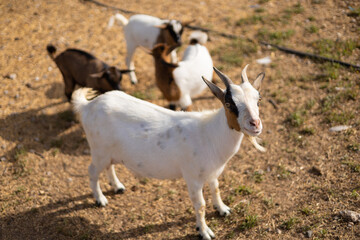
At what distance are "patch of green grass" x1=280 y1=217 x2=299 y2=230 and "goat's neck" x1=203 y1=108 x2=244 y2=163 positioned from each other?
4.64 feet

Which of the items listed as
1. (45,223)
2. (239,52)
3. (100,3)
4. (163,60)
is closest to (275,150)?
(163,60)

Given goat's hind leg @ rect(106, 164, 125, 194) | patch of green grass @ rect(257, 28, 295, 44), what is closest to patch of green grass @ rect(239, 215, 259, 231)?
goat's hind leg @ rect(106, 164, 125, 194)

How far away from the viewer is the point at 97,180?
527cm

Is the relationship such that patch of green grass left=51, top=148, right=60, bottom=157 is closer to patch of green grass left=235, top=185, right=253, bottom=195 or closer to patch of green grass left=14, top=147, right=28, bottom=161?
patch of green grass left=14, top=147, right=28, bottom=161

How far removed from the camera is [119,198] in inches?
223

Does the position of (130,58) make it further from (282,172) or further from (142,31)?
(282,172)

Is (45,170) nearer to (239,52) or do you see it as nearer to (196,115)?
(196,115)

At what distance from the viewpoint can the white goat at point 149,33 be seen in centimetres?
742

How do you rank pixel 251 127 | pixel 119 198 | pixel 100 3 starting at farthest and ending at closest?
1. pixel 100 3
2. pixel 119 198
3. pixel 251 127

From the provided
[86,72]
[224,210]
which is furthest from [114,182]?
[86,72]

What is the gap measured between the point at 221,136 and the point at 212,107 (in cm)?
321

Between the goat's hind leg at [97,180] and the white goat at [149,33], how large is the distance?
344 centimetres

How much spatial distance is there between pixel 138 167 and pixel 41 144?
282cm

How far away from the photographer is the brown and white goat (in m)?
6.54
